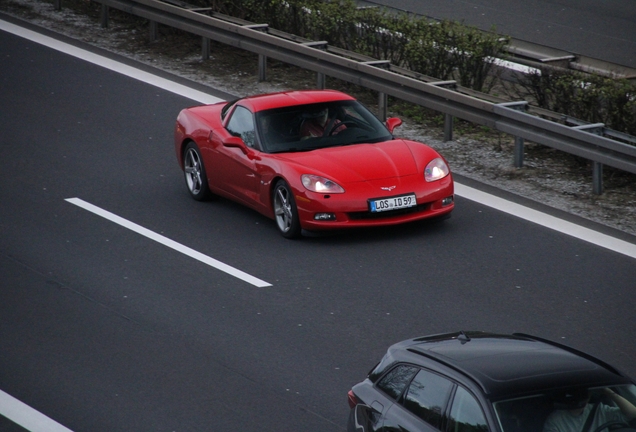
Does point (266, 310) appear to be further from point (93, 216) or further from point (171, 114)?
point (171, 114)

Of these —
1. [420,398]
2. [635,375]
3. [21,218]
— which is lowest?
[21,218]

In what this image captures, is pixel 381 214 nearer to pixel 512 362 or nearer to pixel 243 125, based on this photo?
pixel 243 125

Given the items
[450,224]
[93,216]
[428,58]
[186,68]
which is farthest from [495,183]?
[186,68]

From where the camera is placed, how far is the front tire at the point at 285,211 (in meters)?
11.9

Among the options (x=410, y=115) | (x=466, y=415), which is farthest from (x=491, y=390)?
(x=410, y=115)

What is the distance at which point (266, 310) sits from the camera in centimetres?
1007

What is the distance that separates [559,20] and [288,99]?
9.38m

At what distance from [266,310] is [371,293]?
100cm

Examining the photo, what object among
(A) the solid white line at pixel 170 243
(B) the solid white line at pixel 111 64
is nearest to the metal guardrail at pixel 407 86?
(B) the solid white line at pixel 111 64

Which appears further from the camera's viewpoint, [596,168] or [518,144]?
[518,144]

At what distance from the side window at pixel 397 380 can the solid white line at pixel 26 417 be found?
250 centimetres

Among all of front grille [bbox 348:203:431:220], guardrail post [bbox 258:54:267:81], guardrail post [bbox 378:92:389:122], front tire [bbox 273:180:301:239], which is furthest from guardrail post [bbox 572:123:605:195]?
guardrail post [bbox 258:54:267:81]

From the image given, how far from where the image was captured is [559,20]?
2105cm

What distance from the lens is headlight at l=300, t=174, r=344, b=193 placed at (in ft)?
38.6
